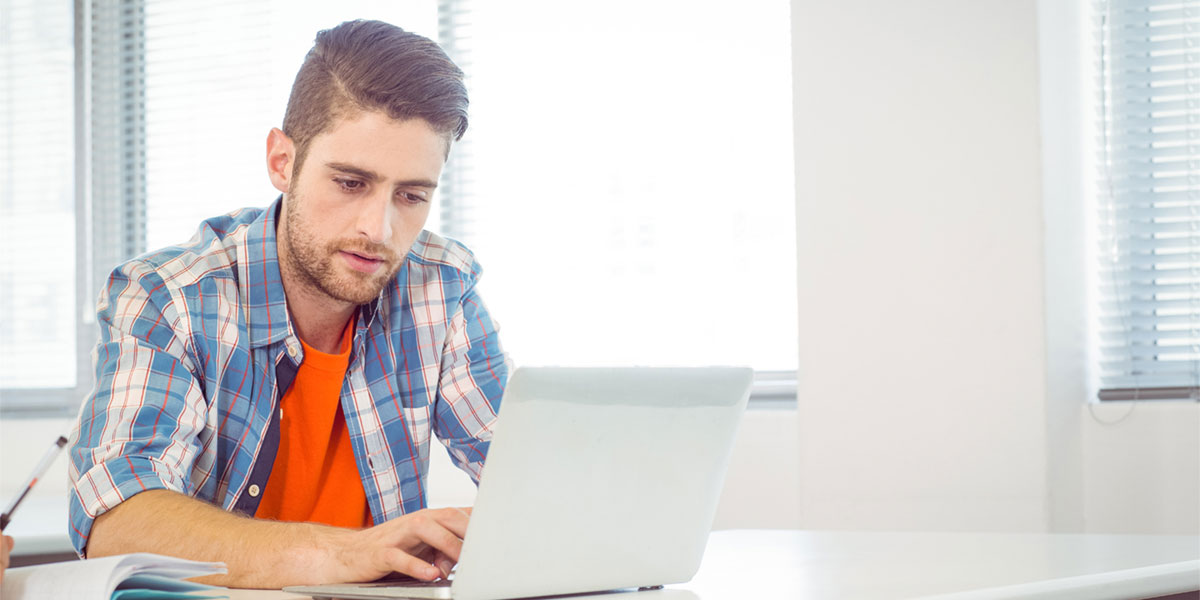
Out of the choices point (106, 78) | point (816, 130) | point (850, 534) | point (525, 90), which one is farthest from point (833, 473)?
point (106, 78)

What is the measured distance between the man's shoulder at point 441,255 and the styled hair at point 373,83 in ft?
0.65

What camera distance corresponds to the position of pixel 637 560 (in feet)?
3.33

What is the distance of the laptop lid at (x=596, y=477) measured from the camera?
89cm

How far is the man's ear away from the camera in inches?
62.6

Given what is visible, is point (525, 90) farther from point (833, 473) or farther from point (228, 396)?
point (228, 396)

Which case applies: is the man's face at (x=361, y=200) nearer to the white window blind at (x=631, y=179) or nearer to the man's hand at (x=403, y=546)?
the man's hand at (x=403, y=546)

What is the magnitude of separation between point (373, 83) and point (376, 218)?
0.57ft

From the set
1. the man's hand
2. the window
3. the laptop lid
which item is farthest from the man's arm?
the window

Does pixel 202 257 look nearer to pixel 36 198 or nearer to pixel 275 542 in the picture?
pixel 275 542

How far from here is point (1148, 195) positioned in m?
2.44

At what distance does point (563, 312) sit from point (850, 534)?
1.48 m

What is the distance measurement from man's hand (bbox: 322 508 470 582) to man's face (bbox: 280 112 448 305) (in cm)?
54

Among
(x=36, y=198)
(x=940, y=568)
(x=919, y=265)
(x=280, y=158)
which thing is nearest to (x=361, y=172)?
(x=280, y=158)

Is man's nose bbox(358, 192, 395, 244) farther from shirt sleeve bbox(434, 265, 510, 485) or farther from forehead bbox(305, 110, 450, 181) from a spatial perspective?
shirt sleeve bbox(434, 265, 510, 485)
